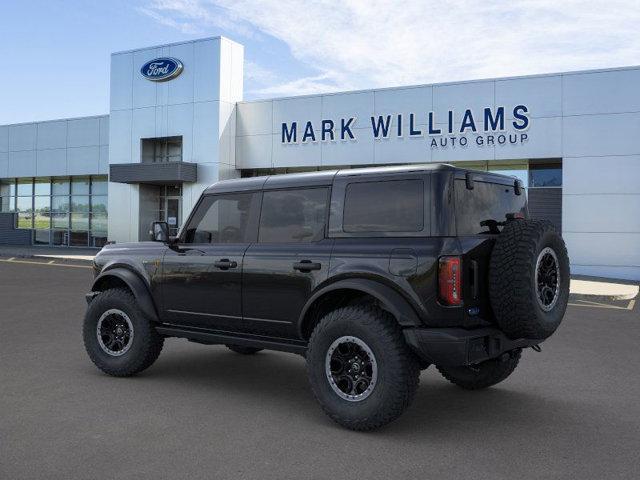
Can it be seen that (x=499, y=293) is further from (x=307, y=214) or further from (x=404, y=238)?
(x=307, y=214)

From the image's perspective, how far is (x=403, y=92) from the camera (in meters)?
24.2

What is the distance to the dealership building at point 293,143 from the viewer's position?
2130 cm

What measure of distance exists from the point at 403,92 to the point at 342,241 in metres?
19.9

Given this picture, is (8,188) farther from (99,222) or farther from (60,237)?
(99,222)

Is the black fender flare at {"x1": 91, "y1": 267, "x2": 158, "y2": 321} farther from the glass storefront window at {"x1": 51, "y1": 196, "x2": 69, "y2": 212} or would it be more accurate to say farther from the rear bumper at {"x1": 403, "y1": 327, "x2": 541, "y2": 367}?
the glass storefront window at {"x1": 51, "y1": 196, "x2": 69, "y2": 212}

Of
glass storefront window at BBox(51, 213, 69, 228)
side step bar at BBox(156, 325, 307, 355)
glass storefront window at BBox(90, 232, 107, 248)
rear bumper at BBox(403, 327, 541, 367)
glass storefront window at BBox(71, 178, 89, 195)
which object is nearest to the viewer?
rear bumper at BBox(403, 327, 541, 367)

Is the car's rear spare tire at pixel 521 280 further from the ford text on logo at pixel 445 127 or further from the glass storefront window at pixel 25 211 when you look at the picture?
the glass storefront window at pixel 25 211

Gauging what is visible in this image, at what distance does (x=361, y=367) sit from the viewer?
4965 mm

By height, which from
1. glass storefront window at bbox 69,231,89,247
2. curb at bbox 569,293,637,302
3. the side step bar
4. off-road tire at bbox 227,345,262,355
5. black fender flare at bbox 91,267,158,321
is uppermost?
glass storefront window at bbox 69,231,89,247

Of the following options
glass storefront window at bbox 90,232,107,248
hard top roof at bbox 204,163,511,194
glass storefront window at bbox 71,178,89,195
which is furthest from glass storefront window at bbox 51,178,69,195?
hard top roof at bbox 204,163,511,194

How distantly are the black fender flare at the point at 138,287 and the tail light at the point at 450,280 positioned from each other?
3058 mm

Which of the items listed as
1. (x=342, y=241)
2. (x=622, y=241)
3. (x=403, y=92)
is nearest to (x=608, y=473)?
(x=342, y=241)

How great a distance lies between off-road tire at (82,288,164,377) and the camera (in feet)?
21.2

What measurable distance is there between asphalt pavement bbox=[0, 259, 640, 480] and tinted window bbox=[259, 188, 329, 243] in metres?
1.44
